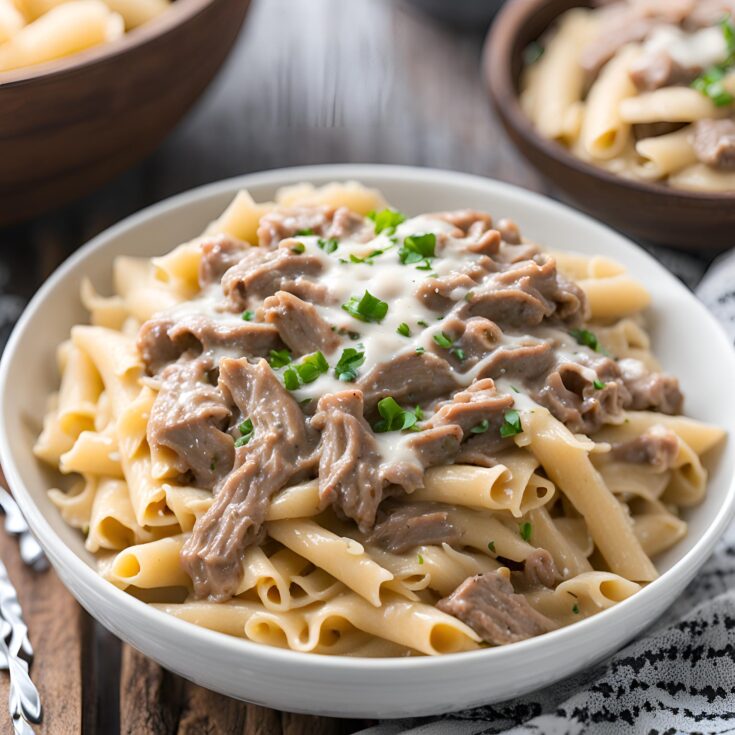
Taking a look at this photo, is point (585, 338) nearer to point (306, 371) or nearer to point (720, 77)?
point (306, 371)

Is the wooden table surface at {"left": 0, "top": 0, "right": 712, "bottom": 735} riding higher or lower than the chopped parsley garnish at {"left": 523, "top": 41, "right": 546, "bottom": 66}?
lower

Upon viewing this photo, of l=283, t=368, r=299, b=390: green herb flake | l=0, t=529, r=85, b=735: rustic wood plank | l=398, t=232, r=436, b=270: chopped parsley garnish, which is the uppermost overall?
l=398, t=232, r=436, b=270: chopped parsley garnish

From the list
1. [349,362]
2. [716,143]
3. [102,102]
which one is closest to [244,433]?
[349,362]

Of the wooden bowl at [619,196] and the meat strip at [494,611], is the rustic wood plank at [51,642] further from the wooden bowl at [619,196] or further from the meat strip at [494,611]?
the wooden bowl at [619,196]

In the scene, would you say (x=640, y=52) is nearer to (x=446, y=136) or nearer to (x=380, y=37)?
(x=446, y=136)

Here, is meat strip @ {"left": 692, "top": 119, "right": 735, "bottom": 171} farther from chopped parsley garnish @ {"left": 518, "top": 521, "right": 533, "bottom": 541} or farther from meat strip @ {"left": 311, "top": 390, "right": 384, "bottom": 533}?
meat strip @ {"left": 311, "top": 390, "right": 384, "bottom": 533}

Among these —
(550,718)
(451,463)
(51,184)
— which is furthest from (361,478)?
(51,184)

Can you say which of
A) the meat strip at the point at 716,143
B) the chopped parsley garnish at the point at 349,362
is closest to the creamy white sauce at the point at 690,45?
the meat strip at the point at 716,143

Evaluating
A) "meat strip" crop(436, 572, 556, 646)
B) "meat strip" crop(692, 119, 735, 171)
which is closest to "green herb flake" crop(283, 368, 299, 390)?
"meat strip" crop(436, 572, 556, 646)
